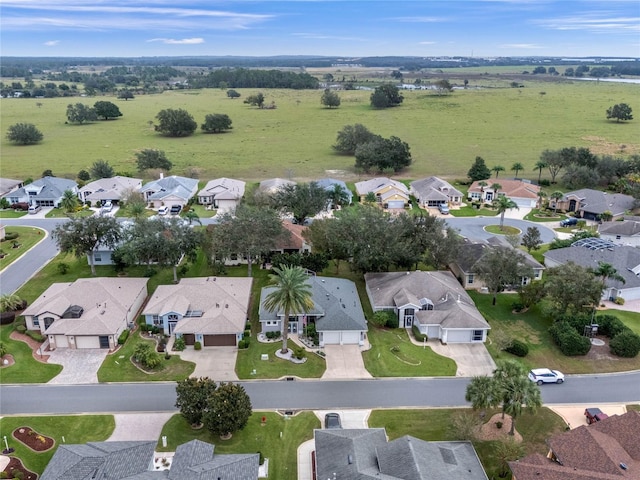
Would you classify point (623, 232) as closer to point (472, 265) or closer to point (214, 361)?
point (472, 265)

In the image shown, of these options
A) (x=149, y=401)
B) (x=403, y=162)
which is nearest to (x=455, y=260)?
(x=149, y=401)

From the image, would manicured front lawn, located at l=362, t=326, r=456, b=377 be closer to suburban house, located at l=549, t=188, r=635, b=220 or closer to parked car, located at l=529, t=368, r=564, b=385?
parked car, located at l=529, t=368, r=564, b=385

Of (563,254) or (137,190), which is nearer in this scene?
(563,254)

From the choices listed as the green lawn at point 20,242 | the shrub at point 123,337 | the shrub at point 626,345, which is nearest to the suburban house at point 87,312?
the shrub at point 123,337

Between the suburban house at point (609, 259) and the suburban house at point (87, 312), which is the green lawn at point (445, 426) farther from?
the suburban house at point (87, 312)

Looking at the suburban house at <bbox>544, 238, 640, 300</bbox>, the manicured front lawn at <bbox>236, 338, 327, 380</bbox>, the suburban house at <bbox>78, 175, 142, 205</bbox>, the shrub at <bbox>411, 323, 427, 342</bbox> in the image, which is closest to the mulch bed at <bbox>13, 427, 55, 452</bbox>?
the manicured front lawn at <bbox>236, 338, 327, 380</bbox>

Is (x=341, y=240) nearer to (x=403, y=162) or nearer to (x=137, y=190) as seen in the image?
(x=137, y=190)

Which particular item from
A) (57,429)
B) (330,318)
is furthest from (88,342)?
(330,318)
